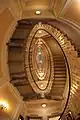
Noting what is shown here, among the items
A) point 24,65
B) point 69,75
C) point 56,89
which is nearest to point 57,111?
point 56,89

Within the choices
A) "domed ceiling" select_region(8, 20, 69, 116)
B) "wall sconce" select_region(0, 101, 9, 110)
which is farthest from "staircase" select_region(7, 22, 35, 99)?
"wall sconce" select_region(0, 101, 9, 110)

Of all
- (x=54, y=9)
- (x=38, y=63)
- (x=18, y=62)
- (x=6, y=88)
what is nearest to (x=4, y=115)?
(x=6, y=88)

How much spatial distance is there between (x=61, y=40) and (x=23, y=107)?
3.49 feet

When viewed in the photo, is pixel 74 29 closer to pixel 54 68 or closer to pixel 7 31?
pixel 54 68

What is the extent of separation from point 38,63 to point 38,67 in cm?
6

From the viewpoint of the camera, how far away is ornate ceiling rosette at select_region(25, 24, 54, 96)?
3504mm

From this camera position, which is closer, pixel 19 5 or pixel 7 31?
pixel 19 5

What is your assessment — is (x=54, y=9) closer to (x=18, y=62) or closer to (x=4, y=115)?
(x=18, y=62)

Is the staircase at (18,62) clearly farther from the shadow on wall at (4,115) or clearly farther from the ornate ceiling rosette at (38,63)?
the shadow on wall at (4,115)

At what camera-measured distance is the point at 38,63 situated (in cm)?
362

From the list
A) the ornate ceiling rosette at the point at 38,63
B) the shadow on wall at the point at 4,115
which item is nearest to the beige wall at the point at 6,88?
the shadow on wall at the point at 4,115

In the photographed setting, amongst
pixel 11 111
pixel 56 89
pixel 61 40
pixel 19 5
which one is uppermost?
pixel 19 5

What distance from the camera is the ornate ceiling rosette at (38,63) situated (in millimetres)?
3504

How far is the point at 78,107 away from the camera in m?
3.27
